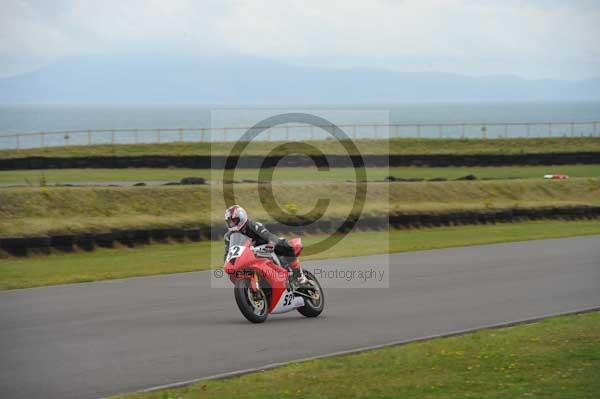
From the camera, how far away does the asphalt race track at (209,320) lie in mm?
9203

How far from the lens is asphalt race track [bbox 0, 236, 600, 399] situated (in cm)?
920

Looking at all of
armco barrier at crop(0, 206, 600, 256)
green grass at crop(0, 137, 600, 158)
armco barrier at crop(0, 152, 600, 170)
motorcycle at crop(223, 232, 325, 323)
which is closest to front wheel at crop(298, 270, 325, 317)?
motorcycle at crop(223, 232, 325, 323)

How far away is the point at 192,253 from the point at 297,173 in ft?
63.7

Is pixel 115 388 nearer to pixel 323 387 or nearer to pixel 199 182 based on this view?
pixel 323 387

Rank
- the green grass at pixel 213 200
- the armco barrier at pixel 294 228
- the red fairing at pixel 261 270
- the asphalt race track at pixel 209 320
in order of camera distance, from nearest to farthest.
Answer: the asphalt race track at pixel 209 320
the red fairing at pixel 261 270
the armco barrier at pixel 294 228
the green grass at pixel 213 200

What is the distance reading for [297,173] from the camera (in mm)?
40875

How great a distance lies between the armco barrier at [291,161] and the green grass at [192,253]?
50.4 feet

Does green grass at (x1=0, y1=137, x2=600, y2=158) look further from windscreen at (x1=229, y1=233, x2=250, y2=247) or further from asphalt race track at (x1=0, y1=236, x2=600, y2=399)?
windscreen at (x1=229, y1=233, x2=250, y2=247)

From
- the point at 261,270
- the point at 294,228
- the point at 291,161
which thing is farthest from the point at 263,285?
the point at 291,161

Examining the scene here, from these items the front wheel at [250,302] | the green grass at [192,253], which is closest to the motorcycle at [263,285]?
the front wheel at [250,302]

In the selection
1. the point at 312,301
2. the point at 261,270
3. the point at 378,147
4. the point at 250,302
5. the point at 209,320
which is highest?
the point at 378,147

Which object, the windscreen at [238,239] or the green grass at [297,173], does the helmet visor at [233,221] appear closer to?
the windscreen at [238,239]

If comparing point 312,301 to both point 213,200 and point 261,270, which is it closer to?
point 261,270

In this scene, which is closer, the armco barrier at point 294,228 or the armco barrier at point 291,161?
the armco barrier at point 294,228
